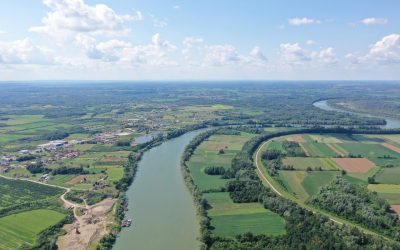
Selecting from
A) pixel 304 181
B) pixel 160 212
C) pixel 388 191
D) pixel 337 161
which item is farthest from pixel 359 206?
pixel 337 161

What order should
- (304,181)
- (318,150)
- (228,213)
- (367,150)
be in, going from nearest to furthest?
(228,213)
(304,181)
(318,150)
(367,150)

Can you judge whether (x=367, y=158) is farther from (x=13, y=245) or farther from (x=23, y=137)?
(x=23, y=137)

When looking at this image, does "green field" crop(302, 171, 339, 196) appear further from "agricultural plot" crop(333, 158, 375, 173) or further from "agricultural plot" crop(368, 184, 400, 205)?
"agricultural plot" crop(368, 184, 400, 205)

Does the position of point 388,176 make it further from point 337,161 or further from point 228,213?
point 228,213

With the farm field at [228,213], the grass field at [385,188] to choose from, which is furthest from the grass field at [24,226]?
the grass field at [385,188]

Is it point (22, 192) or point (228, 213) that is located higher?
point (22, 192)
